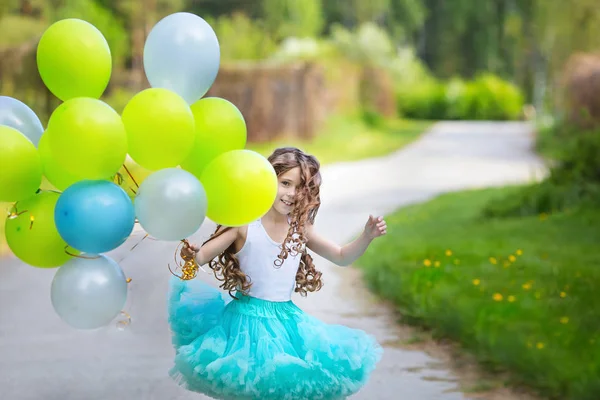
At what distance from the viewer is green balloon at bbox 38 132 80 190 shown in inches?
141

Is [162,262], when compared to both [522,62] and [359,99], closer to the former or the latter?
[359,99]

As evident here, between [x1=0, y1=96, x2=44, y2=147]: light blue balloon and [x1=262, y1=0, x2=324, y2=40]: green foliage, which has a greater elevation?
[x1=262, y1=0, x2=324, y2=40]: green foliage

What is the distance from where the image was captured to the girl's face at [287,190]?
369 centimetres

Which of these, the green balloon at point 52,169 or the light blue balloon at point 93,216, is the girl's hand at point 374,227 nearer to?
the light blue balloon at point 93,216

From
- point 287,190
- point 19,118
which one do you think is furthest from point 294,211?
point 19,118

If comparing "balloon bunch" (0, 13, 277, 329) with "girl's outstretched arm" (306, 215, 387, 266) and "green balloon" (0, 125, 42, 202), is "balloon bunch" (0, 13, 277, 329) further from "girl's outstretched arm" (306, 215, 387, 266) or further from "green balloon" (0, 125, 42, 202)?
"girl's outstretched arm" (306, 215, 387, 266)

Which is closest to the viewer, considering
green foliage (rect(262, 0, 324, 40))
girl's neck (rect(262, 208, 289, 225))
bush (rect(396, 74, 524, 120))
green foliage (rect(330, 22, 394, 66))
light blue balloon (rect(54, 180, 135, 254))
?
light blue balloon (rect(54, 180, 135, 254))

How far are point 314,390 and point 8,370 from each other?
2535 millimetres

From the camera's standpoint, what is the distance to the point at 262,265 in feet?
12.2

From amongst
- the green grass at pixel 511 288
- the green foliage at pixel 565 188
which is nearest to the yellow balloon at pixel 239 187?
the green grass at pixel 511 288

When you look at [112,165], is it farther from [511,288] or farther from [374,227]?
[511,288]

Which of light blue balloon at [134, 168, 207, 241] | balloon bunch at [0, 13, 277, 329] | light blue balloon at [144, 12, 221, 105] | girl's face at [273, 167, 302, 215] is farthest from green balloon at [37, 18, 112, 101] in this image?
girl's face at [273, 167, 302, 215]

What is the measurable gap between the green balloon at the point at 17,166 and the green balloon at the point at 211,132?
571mm

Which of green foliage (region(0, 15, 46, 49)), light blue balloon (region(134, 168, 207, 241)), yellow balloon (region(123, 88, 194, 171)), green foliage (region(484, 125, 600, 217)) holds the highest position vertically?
green foliage (region(0, 15, 46, 49))
